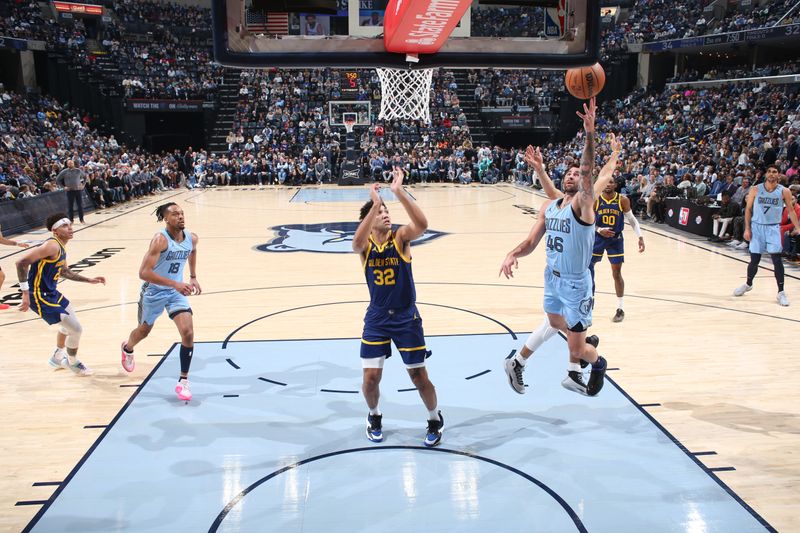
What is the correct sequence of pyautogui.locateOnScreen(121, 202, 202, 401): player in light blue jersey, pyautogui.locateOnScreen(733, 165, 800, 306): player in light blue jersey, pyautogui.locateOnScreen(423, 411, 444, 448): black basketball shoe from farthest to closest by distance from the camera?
pyautogui.locateOnScreen(733, 165, 800, 306): player in light blue jersey, pyautogui.locateOnScreen(121, 202, 202, 401): player in light blue jersey, pyautogui.locateOnScreen(423, 411, 444, 448): black basketball shoe

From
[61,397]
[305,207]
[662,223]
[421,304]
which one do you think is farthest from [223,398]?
[305,207]

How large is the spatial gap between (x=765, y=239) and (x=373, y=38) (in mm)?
5682

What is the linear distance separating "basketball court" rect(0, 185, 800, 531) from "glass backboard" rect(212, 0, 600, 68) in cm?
262

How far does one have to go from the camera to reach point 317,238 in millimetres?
13625

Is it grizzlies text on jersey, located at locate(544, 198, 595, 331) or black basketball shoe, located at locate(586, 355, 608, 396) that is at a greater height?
grizzlies text on jersey, located at locate(544, 198, 595, 331)

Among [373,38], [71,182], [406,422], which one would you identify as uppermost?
[373,38]

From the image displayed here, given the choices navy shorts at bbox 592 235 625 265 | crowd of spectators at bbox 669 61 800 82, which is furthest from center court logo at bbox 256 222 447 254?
crowd of spectators at bbox 669 61 800 82

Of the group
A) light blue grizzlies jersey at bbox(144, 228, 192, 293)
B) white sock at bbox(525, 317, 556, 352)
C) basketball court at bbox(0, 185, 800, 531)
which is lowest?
basketball court at bbox(0, 185, 800, 531)

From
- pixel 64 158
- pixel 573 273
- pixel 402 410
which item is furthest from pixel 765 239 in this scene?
pixel 64 158

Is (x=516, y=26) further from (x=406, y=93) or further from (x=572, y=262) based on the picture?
(x=406, y=93)

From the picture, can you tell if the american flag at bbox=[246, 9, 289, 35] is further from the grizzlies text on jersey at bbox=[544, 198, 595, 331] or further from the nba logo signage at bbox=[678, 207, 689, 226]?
the nba logo signage at bbox=[678, 207, 689, 226]

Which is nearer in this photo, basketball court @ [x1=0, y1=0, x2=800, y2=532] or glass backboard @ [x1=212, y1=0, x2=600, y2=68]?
basketball court @ [x1=0, y1=0, x2=800, y2=532]

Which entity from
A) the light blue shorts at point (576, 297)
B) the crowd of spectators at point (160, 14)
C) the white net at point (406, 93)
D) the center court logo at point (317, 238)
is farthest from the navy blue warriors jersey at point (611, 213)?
the crowd of spectators at point (160, 14)

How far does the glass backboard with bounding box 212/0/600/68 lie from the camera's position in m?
4.96
